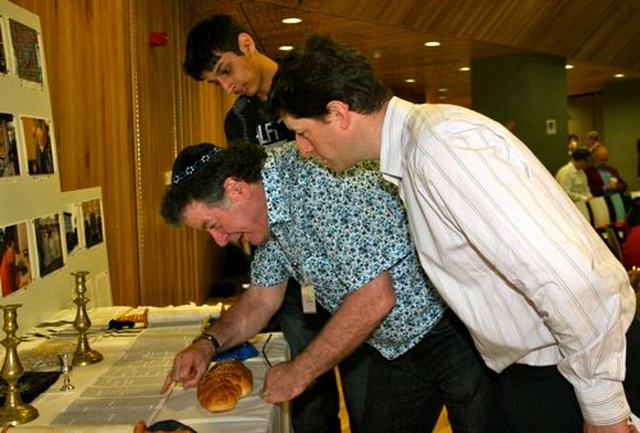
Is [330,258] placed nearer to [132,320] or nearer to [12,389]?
[12,389]

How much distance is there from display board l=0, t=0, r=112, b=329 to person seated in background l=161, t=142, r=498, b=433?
0.61 metres

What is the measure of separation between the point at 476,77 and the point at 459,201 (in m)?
5.48

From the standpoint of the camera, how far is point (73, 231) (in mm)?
2346

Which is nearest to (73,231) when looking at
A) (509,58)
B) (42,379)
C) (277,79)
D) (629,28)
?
(42,379)

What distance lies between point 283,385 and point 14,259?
906mm

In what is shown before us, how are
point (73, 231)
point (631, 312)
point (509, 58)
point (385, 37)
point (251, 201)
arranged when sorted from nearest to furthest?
1. point (631, 312)
2. point (251, 201)
3. point (73, 231)
4. point (385, 37)
5. point (509, 58)

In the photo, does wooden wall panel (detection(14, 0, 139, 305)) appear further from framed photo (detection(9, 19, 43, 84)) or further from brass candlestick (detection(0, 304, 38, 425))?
brass candlestick (detection(0, 304, 38, 425))

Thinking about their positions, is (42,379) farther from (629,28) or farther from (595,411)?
(629,28)

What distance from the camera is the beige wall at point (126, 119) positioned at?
8.30 feet

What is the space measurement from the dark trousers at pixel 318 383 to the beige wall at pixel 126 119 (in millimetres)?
949

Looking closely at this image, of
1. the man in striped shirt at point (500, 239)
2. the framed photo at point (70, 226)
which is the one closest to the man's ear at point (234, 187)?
the man in striped shirt at point (500, 239)

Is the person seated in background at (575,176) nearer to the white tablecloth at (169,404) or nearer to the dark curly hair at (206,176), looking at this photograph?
the white tablecloth at (169,404)

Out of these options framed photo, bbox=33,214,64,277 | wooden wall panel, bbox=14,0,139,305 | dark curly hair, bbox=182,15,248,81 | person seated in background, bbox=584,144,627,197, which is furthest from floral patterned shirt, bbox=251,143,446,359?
person seated in background, bbox=584,144,627,197

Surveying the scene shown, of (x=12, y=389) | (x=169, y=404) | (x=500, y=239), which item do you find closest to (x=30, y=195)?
(x=12, y=389)
